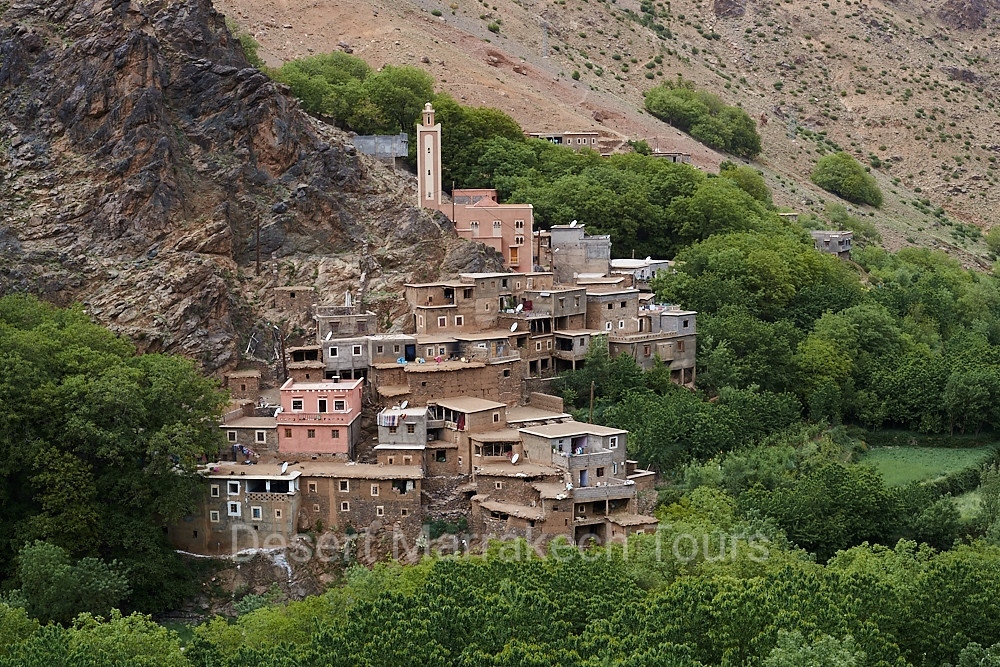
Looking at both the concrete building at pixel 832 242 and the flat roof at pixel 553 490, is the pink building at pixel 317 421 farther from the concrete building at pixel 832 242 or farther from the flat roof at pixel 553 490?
the concrete building at pixel 832 242

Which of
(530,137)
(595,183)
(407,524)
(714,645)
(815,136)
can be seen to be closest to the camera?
(714,645)

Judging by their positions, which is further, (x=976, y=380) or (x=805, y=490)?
(x=976, y=380)

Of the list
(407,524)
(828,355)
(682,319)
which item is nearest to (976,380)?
(828,355)

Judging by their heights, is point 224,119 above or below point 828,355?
above

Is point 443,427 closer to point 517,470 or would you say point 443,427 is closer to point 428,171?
point 517,470

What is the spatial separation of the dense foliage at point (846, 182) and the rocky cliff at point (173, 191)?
5663cm

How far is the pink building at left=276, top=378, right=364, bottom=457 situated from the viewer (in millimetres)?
51938

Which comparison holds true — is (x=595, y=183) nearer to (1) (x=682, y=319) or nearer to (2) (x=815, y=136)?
(1) (x=682, y=319)

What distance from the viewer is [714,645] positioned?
122 ft

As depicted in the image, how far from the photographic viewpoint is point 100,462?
4916 cm

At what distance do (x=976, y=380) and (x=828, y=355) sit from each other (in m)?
6.10

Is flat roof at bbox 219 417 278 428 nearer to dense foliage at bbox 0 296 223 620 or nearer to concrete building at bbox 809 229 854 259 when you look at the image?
dense foliage at bbox 0 296 223 620

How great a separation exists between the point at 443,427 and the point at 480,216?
16.4 m

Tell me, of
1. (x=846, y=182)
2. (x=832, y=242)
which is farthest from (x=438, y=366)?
(x=846, y=182)
